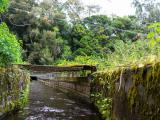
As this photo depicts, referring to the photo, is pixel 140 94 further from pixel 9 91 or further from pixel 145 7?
pixel 145 7

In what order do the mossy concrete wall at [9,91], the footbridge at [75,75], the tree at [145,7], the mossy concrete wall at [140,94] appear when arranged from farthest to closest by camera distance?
the tree at [145,7], the footbridge at [75,75], the mossy concrete wall at [9,91], the mossy concrete wall at [140,94]

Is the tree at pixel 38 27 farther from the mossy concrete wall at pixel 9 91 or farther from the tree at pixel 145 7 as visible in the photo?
the mossy concrete wall at pixel 9 91

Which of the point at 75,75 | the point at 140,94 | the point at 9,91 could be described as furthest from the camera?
the point at 75,75

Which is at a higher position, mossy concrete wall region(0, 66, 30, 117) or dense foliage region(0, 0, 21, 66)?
dense foliage region(0, 0, 21, 66)

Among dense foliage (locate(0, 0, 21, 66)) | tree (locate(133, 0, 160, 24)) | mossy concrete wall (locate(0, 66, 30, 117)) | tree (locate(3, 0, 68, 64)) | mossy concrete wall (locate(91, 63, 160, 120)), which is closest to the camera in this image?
mossy concrete wall (locate(91, 63, 160, 120))

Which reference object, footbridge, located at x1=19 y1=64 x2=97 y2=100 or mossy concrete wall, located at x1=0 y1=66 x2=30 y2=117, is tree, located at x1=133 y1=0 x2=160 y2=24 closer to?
footbridge, located at x1=19 y1=64 x2=97 y2=100

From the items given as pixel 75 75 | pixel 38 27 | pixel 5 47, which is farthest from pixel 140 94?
pixel 38 27

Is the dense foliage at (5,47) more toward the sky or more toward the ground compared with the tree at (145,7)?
more toward the ground

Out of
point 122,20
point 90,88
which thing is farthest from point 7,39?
point 122,20

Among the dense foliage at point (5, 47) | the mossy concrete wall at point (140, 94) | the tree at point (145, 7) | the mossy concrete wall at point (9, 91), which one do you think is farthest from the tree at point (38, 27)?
the mossy concrete wall at point (140, 94)

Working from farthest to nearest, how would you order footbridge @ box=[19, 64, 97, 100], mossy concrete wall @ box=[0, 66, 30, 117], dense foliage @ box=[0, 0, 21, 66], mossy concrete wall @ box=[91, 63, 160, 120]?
1. footbridge @ box=[19, 64, 97, 100]
2. mossy concrete wall @ box=[0, 66, 30, 117]
3. dense foliage @ box=[0, 0, 21, 66]
4. mossy concrete wall @ box=[91, 63, 160, 120]

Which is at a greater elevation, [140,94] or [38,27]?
[38,27]

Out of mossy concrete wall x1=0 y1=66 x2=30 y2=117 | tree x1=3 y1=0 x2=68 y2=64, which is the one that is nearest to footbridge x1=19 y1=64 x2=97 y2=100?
mossy concrete wall x1=0 y1=66 x2=30 y2=117

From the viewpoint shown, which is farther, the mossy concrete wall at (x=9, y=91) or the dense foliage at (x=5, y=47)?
the mossy concrete wall at (x=9, y=91)
